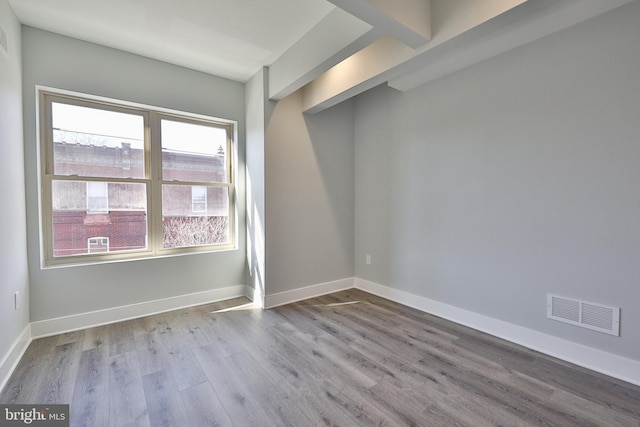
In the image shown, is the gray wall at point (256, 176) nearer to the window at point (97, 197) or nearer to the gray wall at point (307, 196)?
the gray wall at point (307, 196)

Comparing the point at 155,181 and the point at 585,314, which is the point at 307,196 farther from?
the point at 585,314

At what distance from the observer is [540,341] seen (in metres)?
2.29

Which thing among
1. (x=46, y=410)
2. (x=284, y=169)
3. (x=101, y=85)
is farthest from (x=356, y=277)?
(x=101, y=85)

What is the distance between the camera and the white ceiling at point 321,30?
1.85 metres

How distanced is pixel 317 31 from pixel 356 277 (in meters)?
3.06

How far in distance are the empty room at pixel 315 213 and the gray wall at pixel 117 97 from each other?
2 cm

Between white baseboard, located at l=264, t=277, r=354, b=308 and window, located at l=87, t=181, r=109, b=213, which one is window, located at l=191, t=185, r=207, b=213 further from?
white baseboard, located at l=264, t=277, r=354, b=308

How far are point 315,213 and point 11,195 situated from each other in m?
2.76

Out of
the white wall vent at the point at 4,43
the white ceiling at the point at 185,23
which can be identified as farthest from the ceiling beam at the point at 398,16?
→ the white wall vent at the point at 4,43

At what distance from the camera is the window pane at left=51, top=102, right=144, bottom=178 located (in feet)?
8.65

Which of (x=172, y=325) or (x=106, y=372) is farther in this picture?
(x=172, y=325)

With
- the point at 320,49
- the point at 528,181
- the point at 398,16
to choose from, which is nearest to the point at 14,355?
the point at 320,49

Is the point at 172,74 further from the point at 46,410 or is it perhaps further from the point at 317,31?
the point at 46,410

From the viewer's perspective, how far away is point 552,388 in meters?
1.83
